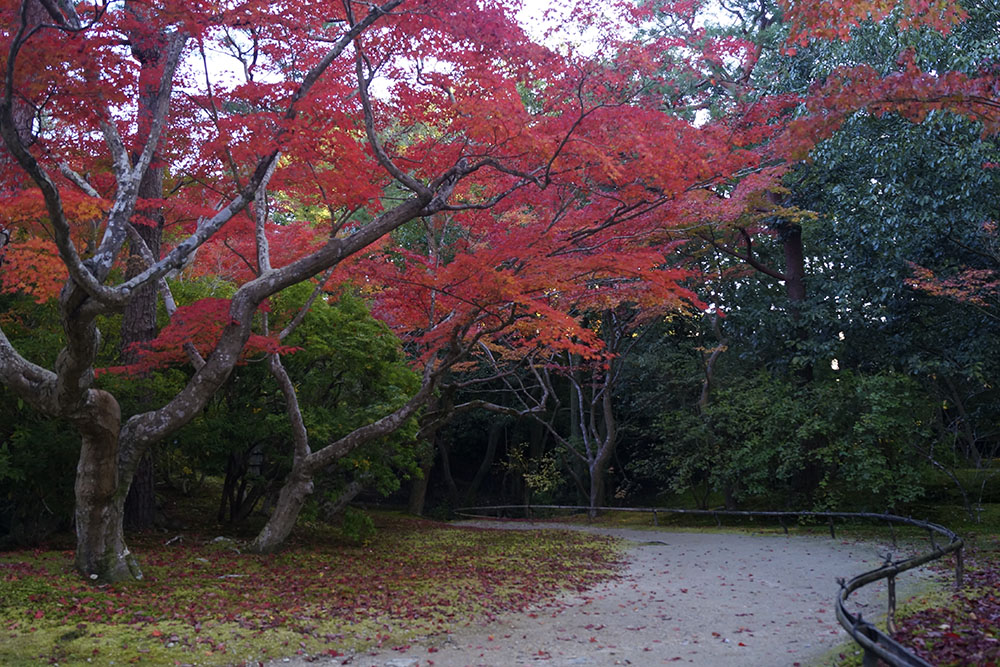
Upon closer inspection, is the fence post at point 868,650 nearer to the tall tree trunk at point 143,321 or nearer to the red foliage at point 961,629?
the red foliage at point 961,629

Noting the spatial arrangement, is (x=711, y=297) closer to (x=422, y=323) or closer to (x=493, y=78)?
(x=422, y=323)

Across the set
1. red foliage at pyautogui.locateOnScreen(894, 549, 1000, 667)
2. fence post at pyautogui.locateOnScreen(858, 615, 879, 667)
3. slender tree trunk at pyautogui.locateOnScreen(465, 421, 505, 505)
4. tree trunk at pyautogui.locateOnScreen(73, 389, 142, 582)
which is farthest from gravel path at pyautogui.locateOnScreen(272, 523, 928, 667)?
slender tree trunk at pyautogui.locateOnScreen(465, 421, 505, 505)

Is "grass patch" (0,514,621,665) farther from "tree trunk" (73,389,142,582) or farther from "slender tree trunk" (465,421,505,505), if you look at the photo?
"slender tree trunk" (465,421,505,505)

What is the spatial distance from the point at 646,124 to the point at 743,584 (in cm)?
572

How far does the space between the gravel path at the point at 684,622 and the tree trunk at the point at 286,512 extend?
3851 millimetres

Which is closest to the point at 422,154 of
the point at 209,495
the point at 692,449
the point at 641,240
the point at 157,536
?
the point at 641,240

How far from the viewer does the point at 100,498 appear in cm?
721

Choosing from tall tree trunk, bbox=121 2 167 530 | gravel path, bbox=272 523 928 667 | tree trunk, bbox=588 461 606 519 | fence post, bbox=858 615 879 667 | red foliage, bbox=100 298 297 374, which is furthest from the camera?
tree trunk, bbox=588 461 606 519

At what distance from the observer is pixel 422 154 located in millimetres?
9078

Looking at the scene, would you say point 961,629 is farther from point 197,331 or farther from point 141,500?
point 141,500

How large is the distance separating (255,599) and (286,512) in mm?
2960

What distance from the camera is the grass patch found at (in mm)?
5590

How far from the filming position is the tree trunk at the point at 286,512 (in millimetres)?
9984

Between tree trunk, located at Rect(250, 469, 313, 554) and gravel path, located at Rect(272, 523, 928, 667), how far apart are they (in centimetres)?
385
